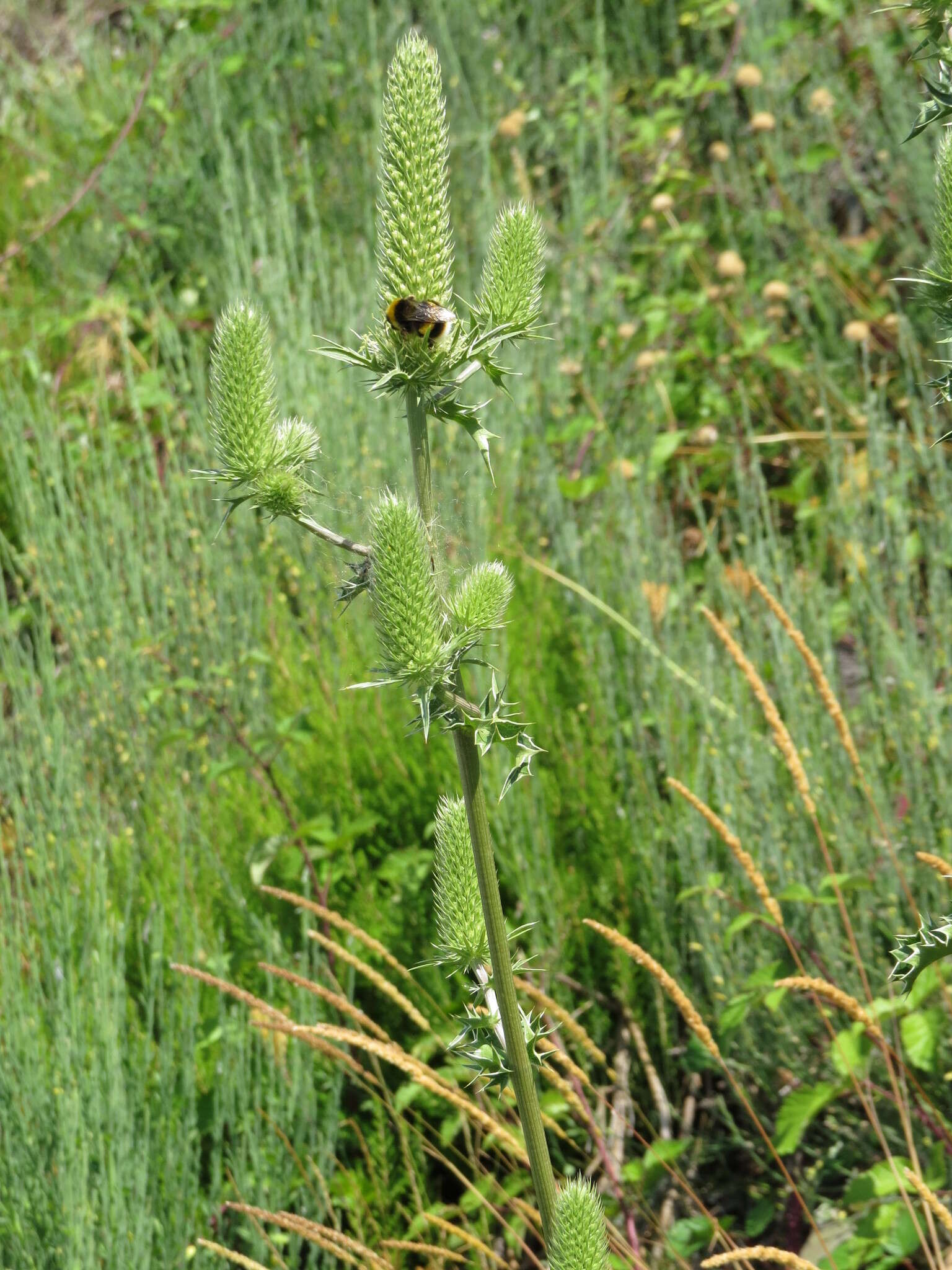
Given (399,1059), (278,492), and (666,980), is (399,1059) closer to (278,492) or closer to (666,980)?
(666,980)

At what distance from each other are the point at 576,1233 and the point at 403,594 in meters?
0.51

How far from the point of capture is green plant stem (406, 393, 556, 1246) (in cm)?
94

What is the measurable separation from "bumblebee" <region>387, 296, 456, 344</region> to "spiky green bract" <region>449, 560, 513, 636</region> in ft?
0.62

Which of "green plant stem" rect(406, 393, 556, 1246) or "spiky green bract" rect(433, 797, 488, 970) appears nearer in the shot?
"green plant stem" rect(406, 393, 556, 1246)

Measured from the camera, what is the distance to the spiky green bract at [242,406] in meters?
1.04

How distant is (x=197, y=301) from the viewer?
484cm

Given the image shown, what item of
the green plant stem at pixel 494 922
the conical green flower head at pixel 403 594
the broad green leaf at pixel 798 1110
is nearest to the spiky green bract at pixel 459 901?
the green plant stem at pixel 494 922

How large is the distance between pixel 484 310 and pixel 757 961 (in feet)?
5.25

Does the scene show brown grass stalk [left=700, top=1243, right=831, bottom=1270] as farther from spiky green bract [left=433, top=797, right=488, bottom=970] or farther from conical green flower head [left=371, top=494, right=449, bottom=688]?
conical green flower head [left=371, top=494, right=449, bottom=688]

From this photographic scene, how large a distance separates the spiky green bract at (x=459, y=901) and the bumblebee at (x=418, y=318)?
417mm

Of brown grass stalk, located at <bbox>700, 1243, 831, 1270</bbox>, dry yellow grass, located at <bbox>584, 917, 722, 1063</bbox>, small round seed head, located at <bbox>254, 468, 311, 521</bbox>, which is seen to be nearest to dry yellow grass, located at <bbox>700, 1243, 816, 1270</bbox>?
brown grass stalk, located at <bbox>700, 1243, 831, 1270</bbox>

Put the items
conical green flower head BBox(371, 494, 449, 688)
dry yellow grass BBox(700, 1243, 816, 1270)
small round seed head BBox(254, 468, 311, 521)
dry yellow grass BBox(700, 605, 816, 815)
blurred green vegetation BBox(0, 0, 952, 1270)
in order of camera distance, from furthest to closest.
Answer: blurred green vegetation BBox(0, 0, 952, 1270) < dry yellow grass BBox(700, 605, 816, 815) < dry yellow grass BBox(700, 1243, 816, 1270) < small round seed head BBox(254, 468, 311, 521) < conical green flower head BBox(371, 494, 449, 688)

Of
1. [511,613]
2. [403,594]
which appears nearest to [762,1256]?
[403,594]

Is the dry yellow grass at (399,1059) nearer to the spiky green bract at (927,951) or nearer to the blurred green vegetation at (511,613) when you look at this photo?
the blurred green vegetation at (511,613)
